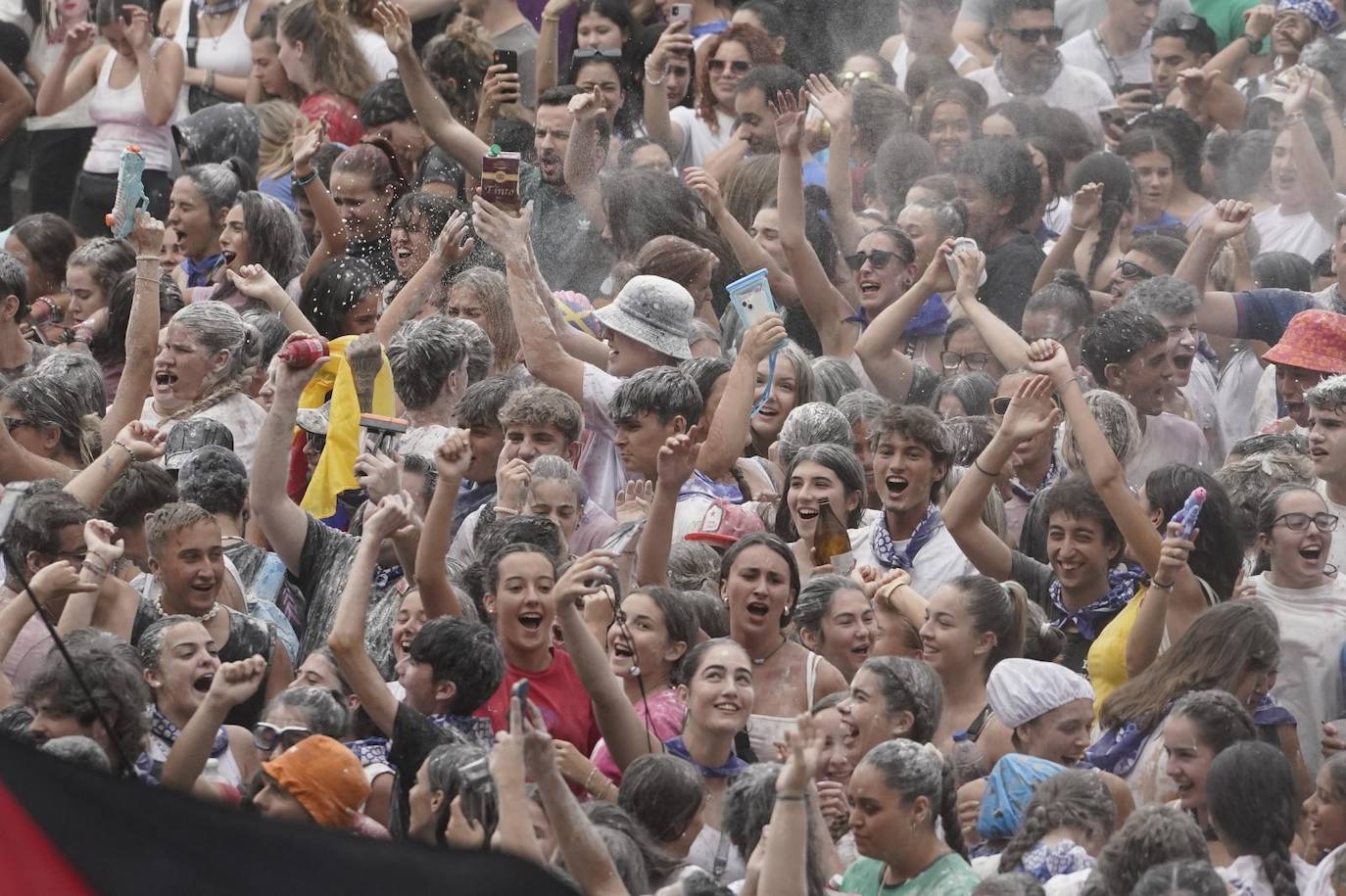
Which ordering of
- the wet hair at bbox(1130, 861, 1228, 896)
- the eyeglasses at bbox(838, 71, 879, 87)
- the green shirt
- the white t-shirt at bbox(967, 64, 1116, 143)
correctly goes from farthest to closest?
1. the white t-shirt at bbox(967, 64, 1116, 143)
2. the eyeglasses at bbox(838, 71, 879, 87)
3. the green shirt
4. the wet hair at bbox(1130, 861, 1228, 896)

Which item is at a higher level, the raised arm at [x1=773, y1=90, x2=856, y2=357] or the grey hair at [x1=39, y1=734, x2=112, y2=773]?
the grey hair at [x1=39, y1=734, x2=112, y2=773]

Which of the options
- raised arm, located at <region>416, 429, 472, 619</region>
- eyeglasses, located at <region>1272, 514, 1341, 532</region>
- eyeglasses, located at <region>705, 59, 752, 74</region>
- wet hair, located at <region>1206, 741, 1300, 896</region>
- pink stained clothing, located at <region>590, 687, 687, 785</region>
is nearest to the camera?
wet hair, located at <region>1206, 741, 1300, 896</region>

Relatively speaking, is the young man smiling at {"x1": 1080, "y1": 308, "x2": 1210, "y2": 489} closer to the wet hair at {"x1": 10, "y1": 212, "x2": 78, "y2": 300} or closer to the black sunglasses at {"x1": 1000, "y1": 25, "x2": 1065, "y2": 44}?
the black sunglasses at {"x1": 1000, "y1": 25, "x2": 1065, "y2": 44}

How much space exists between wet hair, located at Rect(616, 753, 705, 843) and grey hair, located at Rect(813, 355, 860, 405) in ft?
10.4

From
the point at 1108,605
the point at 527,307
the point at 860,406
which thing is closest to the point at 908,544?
the point at 1108,605

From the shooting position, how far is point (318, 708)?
22.1 feet

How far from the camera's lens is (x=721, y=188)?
1141cm

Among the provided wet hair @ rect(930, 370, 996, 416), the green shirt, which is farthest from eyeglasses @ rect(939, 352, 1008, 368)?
the green shirt

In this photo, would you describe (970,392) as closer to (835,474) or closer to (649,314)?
(649,314)

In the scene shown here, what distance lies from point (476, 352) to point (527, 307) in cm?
30

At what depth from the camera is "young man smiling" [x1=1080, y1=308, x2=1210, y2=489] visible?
9.31 m

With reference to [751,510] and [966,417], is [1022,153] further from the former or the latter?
[751,510]

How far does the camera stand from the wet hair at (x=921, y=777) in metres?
6.33

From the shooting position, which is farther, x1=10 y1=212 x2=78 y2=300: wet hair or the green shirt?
x1=10 y1=212 x2=78 y2=300: wet hair
